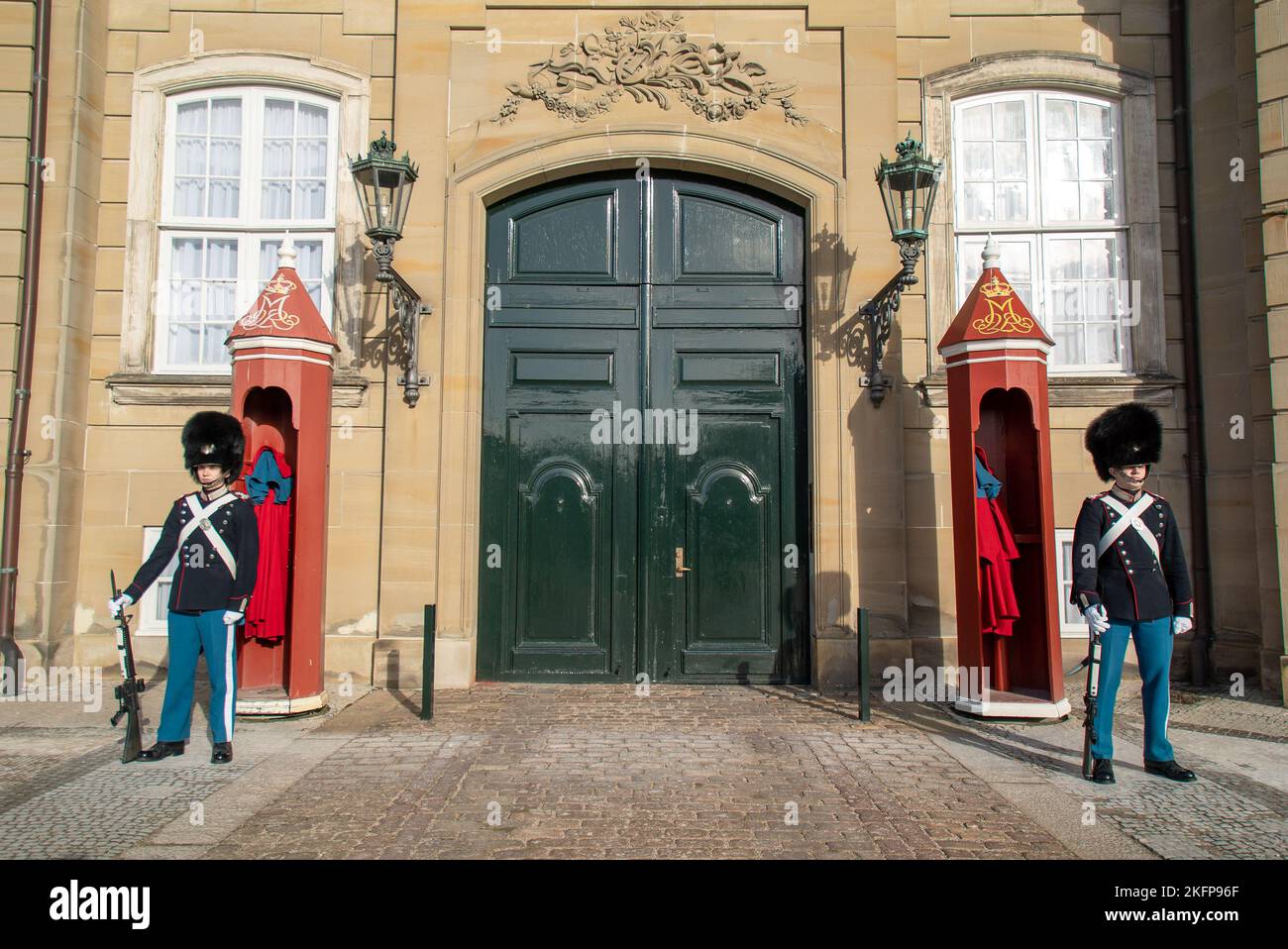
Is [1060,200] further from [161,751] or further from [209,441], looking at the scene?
[161,751]

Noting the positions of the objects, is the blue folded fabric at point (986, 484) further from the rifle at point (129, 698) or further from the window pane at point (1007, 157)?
the rifle at point (129, 698)

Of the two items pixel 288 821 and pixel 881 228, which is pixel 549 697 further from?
pixel 881 228

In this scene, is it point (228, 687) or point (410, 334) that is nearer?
point (228, 687)

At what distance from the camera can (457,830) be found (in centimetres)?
450

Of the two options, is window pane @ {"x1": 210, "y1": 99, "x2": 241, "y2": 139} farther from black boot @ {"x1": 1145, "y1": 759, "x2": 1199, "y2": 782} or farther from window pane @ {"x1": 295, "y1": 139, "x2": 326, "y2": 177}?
black boot @ {"x1": 1145, "y1": 759, "x2": 1199, "y2": 782}

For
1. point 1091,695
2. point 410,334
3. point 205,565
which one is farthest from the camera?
point 410,334

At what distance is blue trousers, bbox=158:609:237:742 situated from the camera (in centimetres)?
571

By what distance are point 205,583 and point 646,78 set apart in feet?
19.2

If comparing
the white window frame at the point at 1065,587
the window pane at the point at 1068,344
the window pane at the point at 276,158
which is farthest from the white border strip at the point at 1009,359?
the window pane at the point at 276,158

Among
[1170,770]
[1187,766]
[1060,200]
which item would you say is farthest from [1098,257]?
[1170,770]

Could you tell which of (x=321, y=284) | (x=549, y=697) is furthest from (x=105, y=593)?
(x=549, y=697)

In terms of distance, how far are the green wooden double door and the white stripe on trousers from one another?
276 centimetres

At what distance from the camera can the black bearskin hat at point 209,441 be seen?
5.79m

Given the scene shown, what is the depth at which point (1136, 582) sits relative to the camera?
17.8ft
